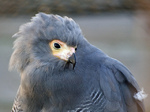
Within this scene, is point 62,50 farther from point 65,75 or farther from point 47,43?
point 65,75

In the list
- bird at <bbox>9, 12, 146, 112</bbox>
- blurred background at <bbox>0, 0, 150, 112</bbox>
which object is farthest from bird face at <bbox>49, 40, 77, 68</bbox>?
blurred background at <bbox>0, 0, 150, 112</bbox>

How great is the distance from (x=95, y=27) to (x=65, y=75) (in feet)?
10.8

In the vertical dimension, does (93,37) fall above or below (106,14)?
above

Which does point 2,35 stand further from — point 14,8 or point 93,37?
point 14,8

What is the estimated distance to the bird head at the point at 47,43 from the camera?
357 centimetres

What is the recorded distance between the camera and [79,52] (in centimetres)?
388

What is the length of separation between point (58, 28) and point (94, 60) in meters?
0.60

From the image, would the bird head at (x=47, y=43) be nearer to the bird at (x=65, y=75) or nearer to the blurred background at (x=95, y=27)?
the bird at (x=65, y=75)

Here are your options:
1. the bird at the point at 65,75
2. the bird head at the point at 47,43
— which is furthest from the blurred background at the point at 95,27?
the bird head at the point at 47,43

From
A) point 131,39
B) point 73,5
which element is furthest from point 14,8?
point 131,39

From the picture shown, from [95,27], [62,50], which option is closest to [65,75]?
[62,50]

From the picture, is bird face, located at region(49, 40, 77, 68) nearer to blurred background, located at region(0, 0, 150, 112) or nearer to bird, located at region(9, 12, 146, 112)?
bird, located at region(9, 12, 146, 112)

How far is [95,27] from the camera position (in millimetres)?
6926

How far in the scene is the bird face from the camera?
3507 millimetres
